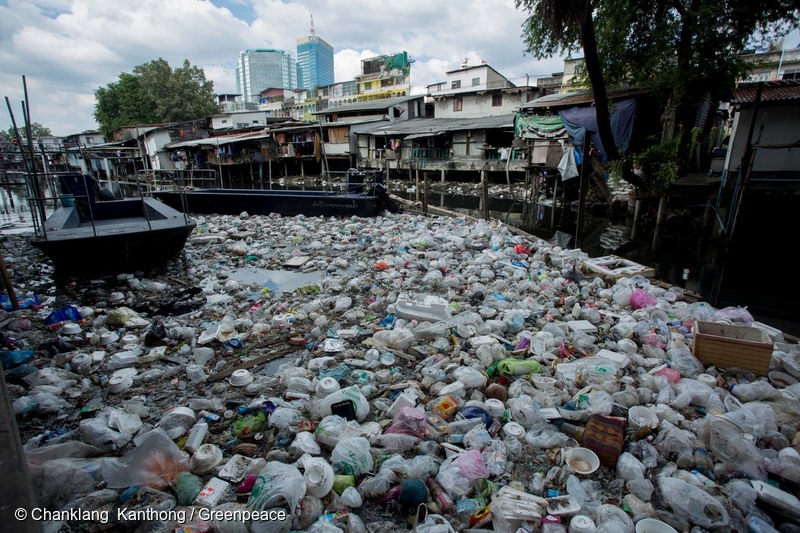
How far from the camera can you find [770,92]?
10023 mm

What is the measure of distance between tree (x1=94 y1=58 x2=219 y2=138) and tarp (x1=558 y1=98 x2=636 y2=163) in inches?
1437

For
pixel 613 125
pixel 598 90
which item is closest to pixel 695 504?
pixel 598 90

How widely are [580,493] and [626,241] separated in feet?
35.5

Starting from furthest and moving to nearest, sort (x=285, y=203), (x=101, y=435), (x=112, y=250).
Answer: (x=285, y=203)
(x=112, y=250)
(x=101, y=435)

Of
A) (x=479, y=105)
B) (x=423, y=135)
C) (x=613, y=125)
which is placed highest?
(x=479, y=105)

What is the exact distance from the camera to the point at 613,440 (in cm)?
238

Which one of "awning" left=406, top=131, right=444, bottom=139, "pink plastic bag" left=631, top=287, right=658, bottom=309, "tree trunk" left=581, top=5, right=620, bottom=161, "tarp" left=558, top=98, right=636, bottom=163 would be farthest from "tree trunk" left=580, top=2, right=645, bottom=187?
"awning" left=406, top=131, right=444, bottom=139

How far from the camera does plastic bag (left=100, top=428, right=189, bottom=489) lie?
205cm

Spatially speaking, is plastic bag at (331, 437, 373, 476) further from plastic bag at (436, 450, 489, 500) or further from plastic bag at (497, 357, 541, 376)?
plastic bag at (497, 357, 541, 376)

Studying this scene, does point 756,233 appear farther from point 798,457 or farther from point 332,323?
point 332,323

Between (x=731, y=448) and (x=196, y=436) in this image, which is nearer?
(x=731, y=448)

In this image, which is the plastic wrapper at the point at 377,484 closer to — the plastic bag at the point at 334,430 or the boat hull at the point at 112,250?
the plastic bag at the point at 334,430

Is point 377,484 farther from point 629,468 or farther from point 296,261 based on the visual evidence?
point 296,261

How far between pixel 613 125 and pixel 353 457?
11283 millimetres
